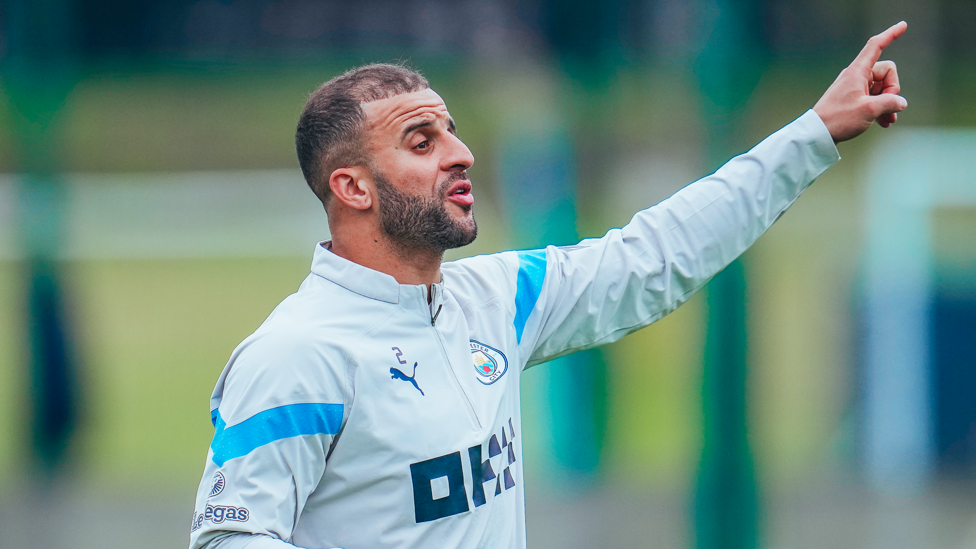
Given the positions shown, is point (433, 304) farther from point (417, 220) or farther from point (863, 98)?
point (863, 98)

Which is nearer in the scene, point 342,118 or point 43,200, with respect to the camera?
point 342,118

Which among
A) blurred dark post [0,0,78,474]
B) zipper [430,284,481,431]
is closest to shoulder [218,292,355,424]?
zipper [430,284,481,431]

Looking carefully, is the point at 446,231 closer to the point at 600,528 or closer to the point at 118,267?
the point at 600,528

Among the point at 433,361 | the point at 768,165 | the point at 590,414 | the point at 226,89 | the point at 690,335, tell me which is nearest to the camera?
the point at 433,361

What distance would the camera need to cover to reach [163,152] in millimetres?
3396

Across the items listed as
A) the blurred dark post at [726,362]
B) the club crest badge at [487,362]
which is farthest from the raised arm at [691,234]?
the blurred dark post at [726,362]

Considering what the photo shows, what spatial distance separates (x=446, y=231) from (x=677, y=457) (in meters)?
2.01

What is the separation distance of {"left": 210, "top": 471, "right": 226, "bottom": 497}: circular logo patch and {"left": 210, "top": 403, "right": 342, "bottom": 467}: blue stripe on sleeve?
1 cm

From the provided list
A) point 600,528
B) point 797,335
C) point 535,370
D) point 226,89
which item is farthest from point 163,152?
point 797,335

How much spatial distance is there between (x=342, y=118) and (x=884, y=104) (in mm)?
939

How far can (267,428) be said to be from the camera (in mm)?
1099

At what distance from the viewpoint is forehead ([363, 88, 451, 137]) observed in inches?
53.7

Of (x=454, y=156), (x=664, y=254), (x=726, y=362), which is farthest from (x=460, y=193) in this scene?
(x=726, y=362)

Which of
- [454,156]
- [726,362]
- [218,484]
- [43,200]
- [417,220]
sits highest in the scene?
[43,200]
